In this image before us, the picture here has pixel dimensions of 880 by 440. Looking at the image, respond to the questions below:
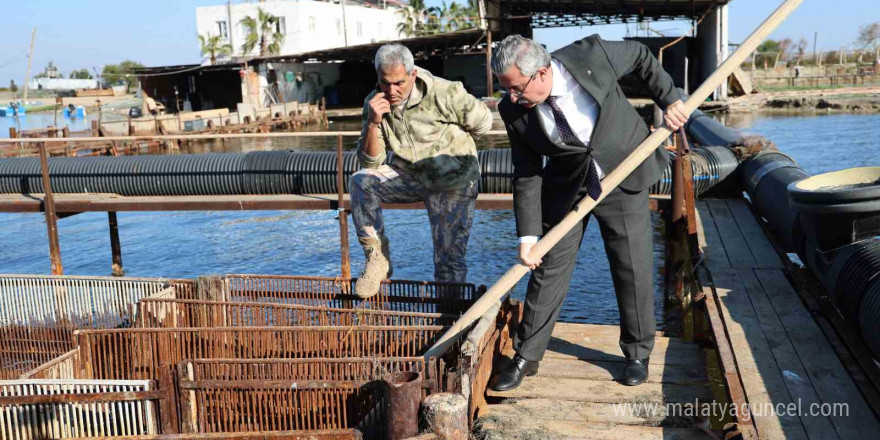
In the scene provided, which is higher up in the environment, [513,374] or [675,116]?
[675,116]

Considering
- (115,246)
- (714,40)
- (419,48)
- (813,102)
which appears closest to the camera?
(115,246)

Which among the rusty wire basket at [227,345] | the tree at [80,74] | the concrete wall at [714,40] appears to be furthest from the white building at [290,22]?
the tree at [80,74]

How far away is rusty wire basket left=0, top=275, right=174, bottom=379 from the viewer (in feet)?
21.7

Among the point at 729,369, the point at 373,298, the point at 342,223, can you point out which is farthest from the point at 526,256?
the point at 342,223

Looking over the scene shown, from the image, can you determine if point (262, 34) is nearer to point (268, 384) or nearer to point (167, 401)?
point (167, 401)

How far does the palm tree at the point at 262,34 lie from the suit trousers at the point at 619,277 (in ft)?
155

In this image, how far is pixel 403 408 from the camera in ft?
12.0

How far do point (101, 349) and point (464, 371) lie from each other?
2856 mm

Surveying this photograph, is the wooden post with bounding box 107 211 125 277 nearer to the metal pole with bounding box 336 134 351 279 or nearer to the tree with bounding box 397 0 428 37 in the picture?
the metal pole with bounding box 336 134 351 279

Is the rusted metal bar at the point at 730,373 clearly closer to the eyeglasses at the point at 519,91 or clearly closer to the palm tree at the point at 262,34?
the eyeglasses at the point at 519,91

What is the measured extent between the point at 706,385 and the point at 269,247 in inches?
426

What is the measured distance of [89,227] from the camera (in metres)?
16.6

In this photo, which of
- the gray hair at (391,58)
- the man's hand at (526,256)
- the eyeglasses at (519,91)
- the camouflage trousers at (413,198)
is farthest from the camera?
the camouflage trousers at (413,198)

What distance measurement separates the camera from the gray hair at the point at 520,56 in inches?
136
